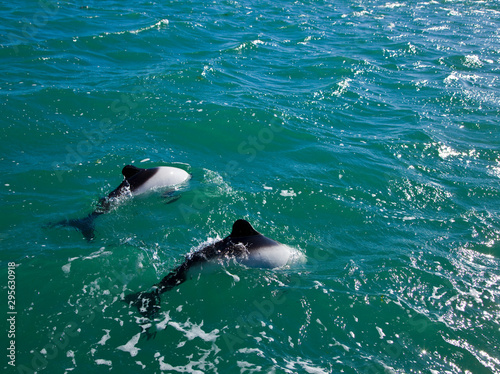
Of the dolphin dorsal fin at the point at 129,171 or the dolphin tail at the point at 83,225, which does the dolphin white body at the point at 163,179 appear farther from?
the dolphin tail at the point at 83,225

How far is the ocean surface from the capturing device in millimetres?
7246

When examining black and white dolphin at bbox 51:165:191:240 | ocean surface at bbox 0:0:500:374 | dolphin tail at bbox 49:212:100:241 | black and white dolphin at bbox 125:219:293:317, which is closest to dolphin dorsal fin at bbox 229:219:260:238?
black and white dolphin at bbox 125:219:293:317

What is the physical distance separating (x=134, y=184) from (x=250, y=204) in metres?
3.27

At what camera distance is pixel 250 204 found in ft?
35.9

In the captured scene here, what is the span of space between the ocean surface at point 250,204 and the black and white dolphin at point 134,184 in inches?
9.5

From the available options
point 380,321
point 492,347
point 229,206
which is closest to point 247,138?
point 229,206

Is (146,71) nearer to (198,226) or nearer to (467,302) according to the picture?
(198,226)

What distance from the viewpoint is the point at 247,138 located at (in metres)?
14.3

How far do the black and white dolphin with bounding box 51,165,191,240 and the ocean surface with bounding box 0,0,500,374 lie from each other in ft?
0.79

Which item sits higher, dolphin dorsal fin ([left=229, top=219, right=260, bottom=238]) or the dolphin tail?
dolphin dorsal fin ([left=229, top=219, right=260, bottom=238])

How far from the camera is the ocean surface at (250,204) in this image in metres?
7.25

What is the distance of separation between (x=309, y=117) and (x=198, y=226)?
25.5 feet

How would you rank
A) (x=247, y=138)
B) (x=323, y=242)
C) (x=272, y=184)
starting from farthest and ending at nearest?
1. (x=247, y=138)
2. (x=272, y=184)
3. (x=323, y=242)

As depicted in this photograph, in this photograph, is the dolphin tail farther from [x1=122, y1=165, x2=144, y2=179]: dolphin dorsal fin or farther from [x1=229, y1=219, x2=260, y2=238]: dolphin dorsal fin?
[x1=229, y1=219, x2=260, y2=238]: dolphin dorsal fin
